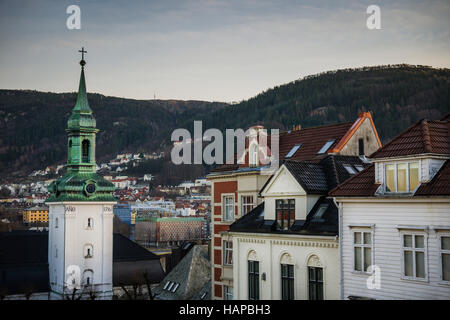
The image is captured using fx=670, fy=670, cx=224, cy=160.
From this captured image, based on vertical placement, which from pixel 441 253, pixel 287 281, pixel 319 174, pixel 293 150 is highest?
pixel 293 150

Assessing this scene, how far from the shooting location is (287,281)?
31.0 meters

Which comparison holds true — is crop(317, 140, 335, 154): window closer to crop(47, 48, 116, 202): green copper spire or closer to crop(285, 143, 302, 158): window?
crop(285, 143, 302, 158): window

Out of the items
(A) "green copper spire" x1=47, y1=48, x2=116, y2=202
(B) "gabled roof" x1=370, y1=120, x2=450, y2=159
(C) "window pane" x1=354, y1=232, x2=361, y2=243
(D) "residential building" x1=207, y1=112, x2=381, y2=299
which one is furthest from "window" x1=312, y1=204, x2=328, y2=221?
(A) "green copper spire" x1=47, y1=48, x2=116, y2=202

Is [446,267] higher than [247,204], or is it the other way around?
[247,204]

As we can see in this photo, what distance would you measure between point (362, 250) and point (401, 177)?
3351mm

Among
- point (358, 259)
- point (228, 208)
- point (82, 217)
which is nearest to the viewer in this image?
point (358, 259)

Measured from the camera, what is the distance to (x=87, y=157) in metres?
Result: 80.5

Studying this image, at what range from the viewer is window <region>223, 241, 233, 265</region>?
42.8 meters

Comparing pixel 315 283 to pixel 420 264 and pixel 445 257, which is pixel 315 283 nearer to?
pixel 420 264

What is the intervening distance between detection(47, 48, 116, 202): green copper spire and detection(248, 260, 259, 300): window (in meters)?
48.9

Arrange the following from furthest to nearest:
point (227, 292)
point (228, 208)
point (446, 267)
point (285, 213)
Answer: point (228, 208) < point (227, 292) < point (285, 213) < point (446, 267)

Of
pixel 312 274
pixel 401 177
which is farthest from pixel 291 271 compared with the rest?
pixel 401 177
